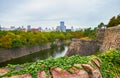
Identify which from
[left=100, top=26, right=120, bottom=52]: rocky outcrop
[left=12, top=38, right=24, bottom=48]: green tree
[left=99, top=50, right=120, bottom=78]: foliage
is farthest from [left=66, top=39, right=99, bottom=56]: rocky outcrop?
[left=12, top=38, right=24, bottom=48]: green tree

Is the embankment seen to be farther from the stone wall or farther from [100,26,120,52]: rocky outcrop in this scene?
[100,26,120,52]: rocky outcrop

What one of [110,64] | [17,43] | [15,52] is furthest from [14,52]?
[110,64]

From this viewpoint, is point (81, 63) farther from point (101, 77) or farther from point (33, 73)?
point (33, 73)

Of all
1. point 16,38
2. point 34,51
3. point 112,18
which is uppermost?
point 112,18

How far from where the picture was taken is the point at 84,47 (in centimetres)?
3575

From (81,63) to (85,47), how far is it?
23.7 meters

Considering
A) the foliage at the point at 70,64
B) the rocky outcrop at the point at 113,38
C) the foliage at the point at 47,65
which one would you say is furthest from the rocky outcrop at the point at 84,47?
the foliage at the point at 47,65

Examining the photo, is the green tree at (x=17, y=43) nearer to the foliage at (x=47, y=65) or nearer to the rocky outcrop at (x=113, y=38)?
the rocky outcrop at (x=113, y=38)

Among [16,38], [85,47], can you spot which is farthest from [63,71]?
[16,38]

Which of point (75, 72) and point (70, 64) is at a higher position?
point (70, 64)

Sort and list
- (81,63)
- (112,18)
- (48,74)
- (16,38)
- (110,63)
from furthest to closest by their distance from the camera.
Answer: (16,38) → (112,18) → (110,63) → (81,63) → (48,74)

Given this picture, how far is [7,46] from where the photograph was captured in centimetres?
5647

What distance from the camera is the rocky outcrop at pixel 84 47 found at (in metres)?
34.2

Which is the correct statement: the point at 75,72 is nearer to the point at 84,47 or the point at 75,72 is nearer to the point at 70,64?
the point at 70,64
